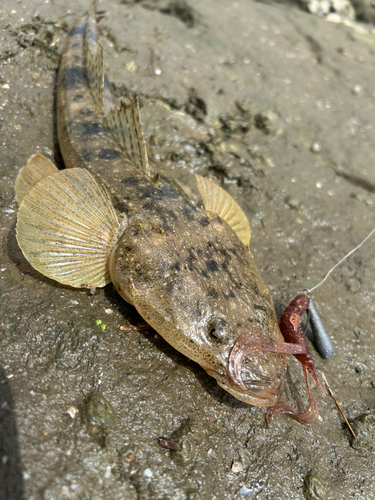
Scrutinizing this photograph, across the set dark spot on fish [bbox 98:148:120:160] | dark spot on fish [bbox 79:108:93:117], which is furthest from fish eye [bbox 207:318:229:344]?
dark spot on fish [bbox 79:108:93:117]

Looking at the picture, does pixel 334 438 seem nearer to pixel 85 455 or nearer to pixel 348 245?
pixel 85 455

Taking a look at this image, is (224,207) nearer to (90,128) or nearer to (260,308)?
(260,308)

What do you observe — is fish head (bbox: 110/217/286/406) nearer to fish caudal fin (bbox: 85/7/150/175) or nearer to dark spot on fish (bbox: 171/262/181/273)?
dark spot on fish (bbox: 171/262/181/273)

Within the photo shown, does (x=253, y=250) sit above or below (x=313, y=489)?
above

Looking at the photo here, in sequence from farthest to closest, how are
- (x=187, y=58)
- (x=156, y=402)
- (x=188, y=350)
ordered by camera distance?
(x=187, y=58)
(x=156, y=402)
(x=188, y=350)

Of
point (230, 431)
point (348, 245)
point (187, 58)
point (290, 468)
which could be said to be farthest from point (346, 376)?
point (187, 58)

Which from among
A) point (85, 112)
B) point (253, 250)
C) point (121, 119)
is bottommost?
point (253, 250)

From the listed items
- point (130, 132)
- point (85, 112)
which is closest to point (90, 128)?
point (85, 112)
